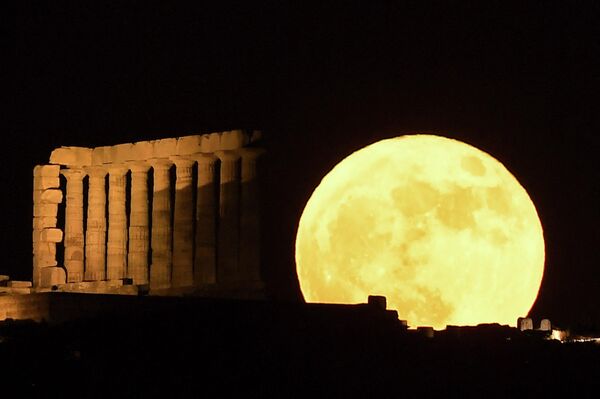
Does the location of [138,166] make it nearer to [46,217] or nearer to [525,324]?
[46,217]

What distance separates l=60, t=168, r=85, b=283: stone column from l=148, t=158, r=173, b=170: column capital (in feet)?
10.9

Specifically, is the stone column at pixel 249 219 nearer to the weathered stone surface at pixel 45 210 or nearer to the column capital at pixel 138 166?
the column capital at pixel 138 166

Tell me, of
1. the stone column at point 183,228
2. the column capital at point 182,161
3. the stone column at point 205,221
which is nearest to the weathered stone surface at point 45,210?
the stone column at point 183,228

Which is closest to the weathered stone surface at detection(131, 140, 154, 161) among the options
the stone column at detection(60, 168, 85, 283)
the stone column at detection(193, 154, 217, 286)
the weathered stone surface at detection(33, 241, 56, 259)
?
the stone column at detection(193, 154, 217, 286)

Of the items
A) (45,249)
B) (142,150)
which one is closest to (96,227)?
(45,249)

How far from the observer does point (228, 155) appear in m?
36.9

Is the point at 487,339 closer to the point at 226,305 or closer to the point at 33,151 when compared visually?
the point at 226,305

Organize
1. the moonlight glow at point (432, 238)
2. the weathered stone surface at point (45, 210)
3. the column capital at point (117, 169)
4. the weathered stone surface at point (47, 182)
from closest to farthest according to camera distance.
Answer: the moonlight glow at point (432, 238) < the column capital at point (117, 169) < the weathered stone surface at point (47, 182) < the weathered stone surface at point (45, 210)

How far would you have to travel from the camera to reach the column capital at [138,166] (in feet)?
129

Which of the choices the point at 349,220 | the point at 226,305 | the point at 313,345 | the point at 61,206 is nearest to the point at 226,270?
the point at 349,220

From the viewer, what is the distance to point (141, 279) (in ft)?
129

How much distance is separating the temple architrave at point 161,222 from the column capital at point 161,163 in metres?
0.04

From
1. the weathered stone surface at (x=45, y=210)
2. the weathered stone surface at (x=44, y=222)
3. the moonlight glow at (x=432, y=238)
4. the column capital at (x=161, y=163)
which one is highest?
the column capital at (x=161, y=163)

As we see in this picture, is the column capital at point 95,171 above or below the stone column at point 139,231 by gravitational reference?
above
